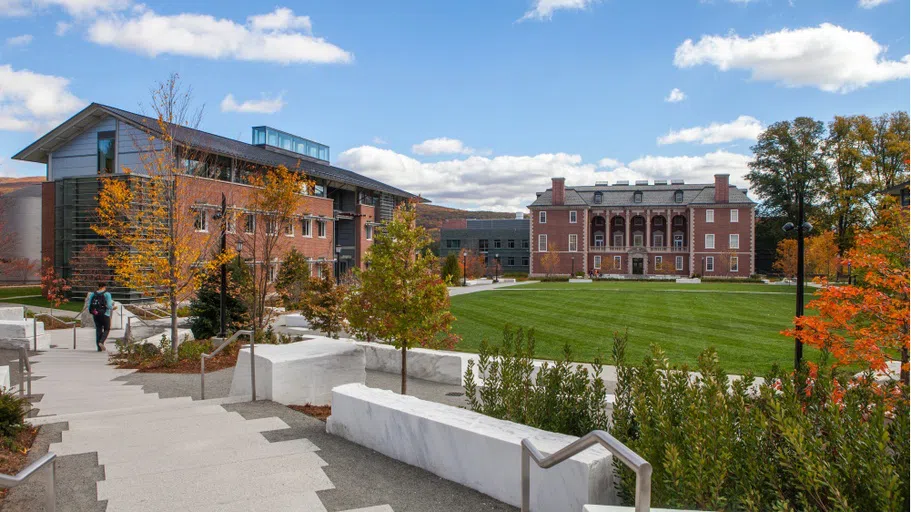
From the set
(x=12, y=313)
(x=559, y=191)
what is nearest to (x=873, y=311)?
(x=12, y=313)

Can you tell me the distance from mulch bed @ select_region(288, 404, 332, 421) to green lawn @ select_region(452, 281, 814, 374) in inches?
310

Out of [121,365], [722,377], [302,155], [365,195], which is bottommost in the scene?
[121,365]

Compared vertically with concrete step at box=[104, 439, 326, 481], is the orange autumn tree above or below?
above

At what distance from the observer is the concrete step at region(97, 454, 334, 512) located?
187 inches

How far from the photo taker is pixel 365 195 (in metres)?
50.3

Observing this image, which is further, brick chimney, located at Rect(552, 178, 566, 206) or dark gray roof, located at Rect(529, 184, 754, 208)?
brick chimney, located at Rect(552, 178, 566, 206)

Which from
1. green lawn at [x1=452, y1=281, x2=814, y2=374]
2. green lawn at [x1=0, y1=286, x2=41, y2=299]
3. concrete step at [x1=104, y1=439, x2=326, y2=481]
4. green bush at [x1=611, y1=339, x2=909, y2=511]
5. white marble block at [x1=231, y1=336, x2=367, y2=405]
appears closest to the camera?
green bush at [x1=611, y1=339, x2=909, y2=511]

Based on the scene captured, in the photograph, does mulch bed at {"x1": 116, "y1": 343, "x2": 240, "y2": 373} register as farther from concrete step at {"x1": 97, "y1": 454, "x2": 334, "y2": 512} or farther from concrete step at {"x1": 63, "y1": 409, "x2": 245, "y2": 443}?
concrete step at {"x1": 97, "y1": 454, "x2": 334, "y2": 512}

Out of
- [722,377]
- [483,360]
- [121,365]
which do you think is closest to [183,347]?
[121,365]

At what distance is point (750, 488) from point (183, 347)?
43.9 ft

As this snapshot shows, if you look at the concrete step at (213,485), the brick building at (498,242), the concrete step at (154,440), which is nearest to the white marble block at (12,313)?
the concrete step at (154,440)

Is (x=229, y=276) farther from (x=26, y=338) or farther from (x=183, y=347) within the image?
(x=26, y=338)

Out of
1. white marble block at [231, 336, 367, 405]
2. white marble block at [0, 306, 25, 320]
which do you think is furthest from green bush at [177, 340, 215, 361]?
white marble block at [0, 306, 25, 320]

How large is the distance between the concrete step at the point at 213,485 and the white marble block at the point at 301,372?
3.13 meters
